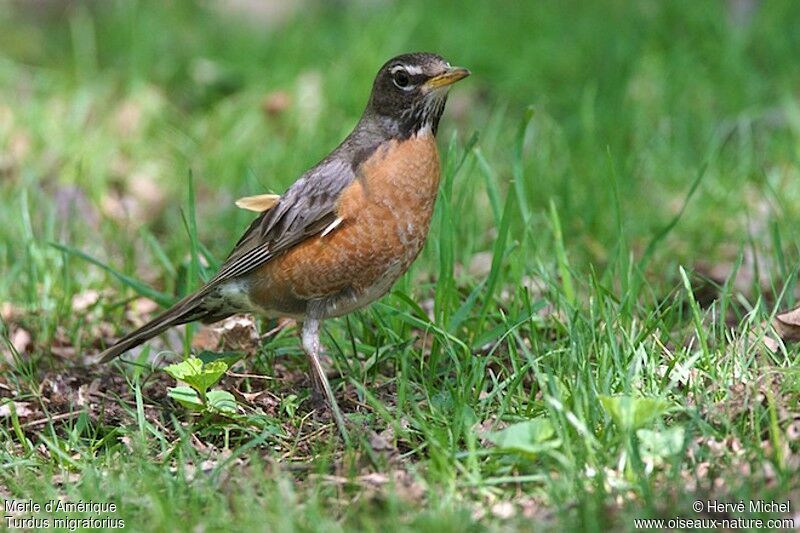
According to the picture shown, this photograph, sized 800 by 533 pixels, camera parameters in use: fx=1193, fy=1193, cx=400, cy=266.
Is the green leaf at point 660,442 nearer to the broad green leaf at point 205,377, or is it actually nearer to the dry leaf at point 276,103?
the broad green leaf at point 205,377

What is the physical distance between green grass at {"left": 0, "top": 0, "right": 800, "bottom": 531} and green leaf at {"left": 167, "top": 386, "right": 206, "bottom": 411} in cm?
7

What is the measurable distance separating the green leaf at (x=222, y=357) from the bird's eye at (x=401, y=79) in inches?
51.3

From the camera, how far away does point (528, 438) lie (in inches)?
146

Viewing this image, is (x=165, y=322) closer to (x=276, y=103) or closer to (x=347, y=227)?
(x=347, y=227)

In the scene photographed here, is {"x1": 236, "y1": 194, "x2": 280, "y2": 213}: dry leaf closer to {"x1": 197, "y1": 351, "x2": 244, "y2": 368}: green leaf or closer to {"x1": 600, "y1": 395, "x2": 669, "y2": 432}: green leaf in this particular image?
{"x1": 197, "y1": 351, "x2": 244, "y2": 368}: green leaf

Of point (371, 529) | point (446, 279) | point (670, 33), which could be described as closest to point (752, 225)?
point (446, 279)

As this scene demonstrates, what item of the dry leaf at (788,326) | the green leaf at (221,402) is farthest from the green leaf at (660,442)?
the green leaf at (221,402)

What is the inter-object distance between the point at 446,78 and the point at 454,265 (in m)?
1.02

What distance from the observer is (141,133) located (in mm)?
8062

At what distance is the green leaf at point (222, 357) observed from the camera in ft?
15.6

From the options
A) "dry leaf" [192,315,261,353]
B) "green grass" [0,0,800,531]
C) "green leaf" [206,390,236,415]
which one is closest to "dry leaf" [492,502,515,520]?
"green grass" [0,0,800,531]

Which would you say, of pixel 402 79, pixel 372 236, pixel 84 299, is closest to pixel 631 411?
pixel 372 236

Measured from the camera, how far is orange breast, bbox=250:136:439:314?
4762 mm

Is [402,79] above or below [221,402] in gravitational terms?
above
